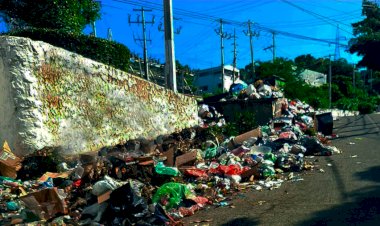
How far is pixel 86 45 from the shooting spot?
1073cm

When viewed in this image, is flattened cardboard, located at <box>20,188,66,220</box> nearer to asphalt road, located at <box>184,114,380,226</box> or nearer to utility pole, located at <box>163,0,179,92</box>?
asphalt road, located at <box>184,114,380,226</box>

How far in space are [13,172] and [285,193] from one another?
4.60 metres

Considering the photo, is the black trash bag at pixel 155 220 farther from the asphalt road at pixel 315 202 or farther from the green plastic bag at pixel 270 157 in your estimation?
the green plastic bag at pixel 270 157

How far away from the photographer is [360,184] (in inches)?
272

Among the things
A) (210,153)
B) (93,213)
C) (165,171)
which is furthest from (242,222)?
(210,153)

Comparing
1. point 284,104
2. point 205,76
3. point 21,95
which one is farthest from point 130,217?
point 205,76

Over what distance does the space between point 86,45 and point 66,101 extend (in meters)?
2.74

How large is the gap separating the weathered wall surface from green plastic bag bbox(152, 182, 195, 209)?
283 cm

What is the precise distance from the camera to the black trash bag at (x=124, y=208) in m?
5.23

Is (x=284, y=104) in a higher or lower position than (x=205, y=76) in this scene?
lower

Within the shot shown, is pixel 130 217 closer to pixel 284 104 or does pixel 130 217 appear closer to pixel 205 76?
pixel 284 104

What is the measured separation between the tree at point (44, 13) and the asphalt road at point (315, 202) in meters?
8.59

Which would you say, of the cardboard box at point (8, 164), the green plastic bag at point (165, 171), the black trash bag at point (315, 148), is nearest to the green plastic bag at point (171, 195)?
the green plastic bag at point (165, 171)

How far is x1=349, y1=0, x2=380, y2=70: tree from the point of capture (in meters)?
31.2
